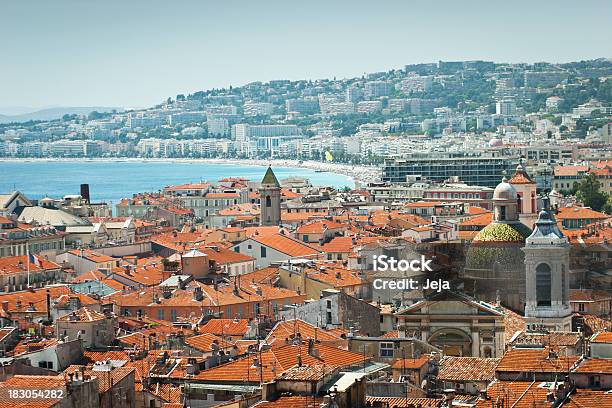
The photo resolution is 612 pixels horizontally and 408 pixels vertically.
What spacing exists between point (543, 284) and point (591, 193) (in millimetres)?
49052

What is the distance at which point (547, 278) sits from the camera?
87.3ft

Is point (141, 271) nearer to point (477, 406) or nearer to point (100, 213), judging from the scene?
point (477, 406)

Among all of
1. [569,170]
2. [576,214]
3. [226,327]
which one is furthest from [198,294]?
[569,170]

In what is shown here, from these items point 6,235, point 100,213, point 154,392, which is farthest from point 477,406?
point 100,213

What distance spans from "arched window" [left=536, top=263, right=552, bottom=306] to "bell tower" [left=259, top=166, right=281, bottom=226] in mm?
33873

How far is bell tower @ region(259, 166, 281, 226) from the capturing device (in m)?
60.4

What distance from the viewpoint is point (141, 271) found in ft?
132

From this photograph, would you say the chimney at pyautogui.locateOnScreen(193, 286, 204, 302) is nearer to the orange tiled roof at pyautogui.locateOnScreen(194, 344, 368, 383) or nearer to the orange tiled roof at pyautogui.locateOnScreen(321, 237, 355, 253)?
the orange tiled roof at pyautogui.locateOnScreen(194, 344, 368, 383)

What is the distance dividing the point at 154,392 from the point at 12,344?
4811 millimetres

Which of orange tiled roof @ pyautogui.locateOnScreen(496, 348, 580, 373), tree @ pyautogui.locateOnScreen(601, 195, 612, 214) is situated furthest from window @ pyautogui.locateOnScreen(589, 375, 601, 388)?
tree @ pyautogui.locateOnScreen(601, 195, 612, 214)

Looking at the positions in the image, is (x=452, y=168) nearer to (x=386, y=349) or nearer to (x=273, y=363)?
(x=386, y=349)

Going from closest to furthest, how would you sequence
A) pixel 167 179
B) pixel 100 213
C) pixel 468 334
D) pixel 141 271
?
pixel 468 334 → pixel 141 271 → pixel 100 213 → pixel 167 179

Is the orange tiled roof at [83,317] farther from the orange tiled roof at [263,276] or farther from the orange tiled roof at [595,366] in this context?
the orange tiled roof at [263,276]

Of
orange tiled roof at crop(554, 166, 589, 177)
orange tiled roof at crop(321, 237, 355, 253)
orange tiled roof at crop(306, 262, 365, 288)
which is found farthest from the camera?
orange tiled roof at crop(554, 166, 589, 177)
